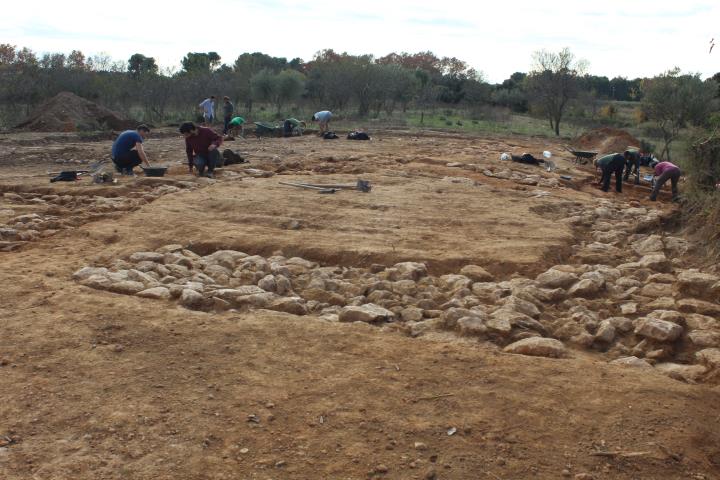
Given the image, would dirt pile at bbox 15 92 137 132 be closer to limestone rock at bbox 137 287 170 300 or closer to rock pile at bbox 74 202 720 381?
rock pile at bbox 74 202 720 381

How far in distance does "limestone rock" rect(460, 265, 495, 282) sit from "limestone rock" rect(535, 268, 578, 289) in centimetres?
40

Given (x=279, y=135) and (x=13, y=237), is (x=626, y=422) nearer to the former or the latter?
(x=13, y=237)

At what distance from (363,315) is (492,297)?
112cm

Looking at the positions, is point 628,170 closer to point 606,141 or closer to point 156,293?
point 606,141

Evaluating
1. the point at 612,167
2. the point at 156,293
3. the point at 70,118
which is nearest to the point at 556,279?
the point at 156,293

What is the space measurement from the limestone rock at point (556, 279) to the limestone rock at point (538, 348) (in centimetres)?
128

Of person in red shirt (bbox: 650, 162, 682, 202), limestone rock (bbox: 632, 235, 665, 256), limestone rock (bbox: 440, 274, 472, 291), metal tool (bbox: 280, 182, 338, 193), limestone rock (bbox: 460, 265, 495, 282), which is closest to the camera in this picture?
limestone rock (bbox: 440, 274, 472, 291)

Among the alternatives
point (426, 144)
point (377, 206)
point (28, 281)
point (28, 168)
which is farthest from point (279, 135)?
point (28, 281)

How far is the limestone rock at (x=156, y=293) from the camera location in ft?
15.5

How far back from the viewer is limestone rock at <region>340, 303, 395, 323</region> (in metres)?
4.50

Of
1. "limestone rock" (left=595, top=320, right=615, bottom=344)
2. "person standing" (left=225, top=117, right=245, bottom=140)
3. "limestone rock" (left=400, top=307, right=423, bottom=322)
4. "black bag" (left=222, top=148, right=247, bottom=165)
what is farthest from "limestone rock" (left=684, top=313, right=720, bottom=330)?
"person standing" (left=225, top=117, right=245, bottom=140)

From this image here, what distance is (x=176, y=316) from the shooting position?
4359 millimetres

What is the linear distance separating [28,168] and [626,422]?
34.7 ft

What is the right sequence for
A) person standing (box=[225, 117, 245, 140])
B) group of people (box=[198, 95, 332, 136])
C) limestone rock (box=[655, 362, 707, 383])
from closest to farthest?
limestone rock (box=[655, 362, 707, 383]), person standing (box=[225, 117, 245, 140]), group of people (box=[198, 95, 332, 136])
